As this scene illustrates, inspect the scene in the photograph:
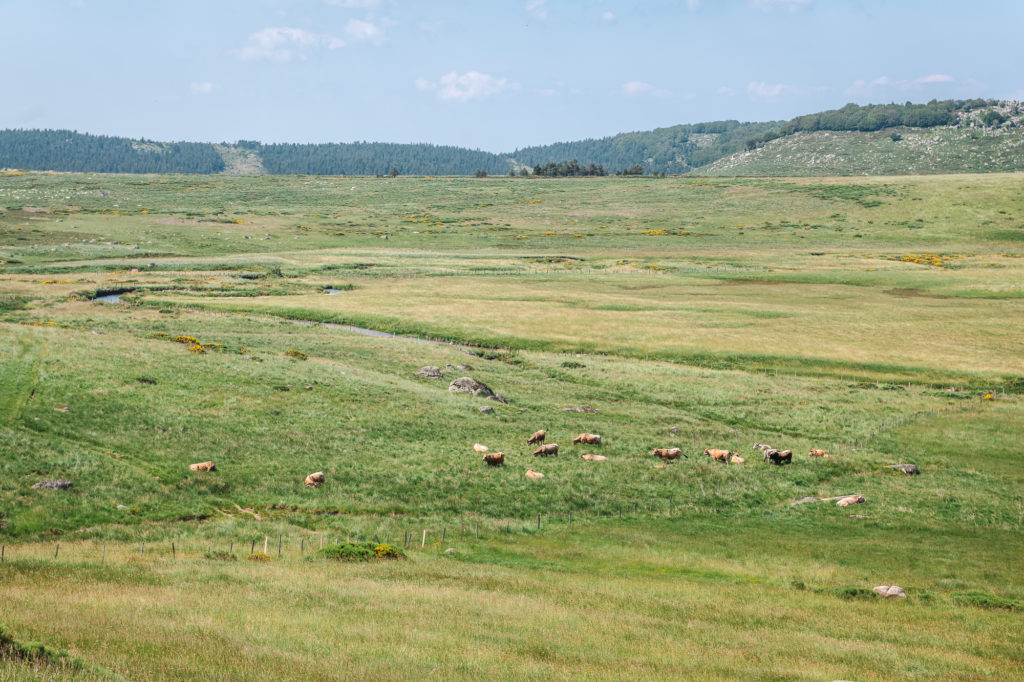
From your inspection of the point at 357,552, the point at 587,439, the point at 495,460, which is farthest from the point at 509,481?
the point at 357,552

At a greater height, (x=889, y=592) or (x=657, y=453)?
(x=889, y=592)

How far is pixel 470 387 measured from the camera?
5169cm

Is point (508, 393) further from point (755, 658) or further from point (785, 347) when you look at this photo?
point (755, 658)

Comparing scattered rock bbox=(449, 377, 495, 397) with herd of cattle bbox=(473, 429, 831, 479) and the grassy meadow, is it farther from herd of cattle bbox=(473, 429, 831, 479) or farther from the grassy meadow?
herd of cattle bbox=(473, 429, 831, 479)

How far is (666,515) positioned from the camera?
3491 centimetres

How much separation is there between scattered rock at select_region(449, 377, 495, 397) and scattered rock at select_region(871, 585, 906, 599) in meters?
30.3

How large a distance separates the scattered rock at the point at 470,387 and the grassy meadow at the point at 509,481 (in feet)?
4.78

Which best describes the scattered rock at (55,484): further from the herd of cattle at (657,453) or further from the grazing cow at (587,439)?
the grazing cow at (587,439)

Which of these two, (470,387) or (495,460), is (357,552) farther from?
(470,387)

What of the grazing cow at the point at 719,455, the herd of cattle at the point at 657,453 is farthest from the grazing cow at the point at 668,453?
the grazing cow at the point at 719,455

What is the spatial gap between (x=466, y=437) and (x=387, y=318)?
40122mm

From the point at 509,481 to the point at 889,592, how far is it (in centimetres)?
1763

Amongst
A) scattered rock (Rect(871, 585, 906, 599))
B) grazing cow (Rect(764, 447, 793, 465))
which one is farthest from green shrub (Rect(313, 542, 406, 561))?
grazing cow (Rect(764, 447, 793, 465))

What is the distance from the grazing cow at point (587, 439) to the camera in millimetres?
42688
